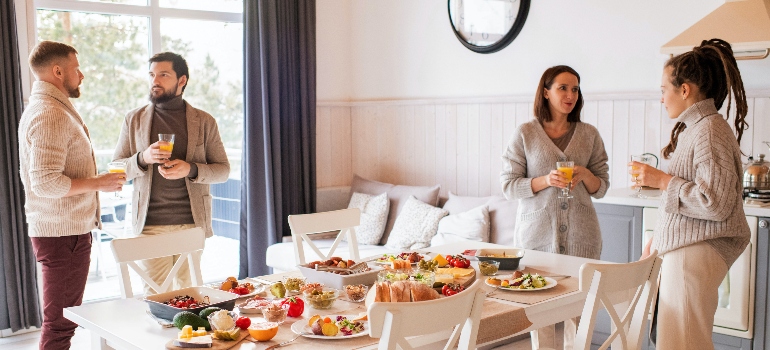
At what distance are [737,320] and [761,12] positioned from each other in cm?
143

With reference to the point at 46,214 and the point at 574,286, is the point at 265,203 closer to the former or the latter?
the point at 46,214

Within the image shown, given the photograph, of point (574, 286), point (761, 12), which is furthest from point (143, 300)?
point (761, 12)

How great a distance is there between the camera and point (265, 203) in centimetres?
535

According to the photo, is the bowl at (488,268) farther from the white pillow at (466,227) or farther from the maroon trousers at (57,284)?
the white pillow at (466,227)

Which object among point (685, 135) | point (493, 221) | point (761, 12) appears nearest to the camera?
point (685, 135)

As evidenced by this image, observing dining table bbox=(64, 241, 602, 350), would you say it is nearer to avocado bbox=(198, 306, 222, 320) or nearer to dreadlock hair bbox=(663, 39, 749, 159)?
avocado bbox=(198, 306, 222, 320)

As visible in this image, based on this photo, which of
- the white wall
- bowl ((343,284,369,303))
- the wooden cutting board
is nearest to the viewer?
the wooden cutting board

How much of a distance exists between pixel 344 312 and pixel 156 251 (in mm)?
857

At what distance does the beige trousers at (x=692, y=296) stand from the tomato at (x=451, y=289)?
73 centimetres

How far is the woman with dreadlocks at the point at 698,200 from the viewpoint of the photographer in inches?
92.3

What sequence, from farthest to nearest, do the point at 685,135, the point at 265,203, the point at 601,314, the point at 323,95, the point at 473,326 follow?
the point at 323,95
the point at 265,203
the point at 601,314
the point at 685,135
the point at 473,326

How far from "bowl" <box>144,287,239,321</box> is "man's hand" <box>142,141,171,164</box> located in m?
0.95

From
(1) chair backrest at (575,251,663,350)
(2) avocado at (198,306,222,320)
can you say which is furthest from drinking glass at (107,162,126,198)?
(1) chair backrest at (575,251,663,350)

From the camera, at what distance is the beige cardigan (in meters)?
3.22
